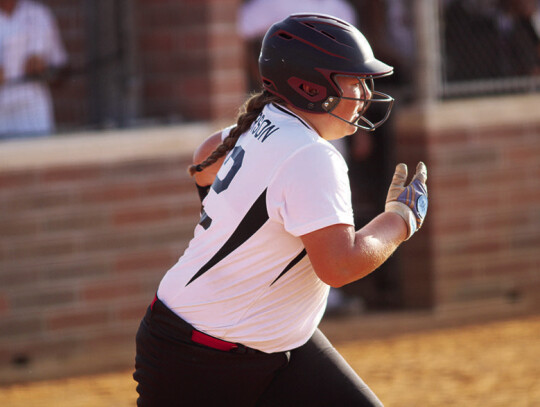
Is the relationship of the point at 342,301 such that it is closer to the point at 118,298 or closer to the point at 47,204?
the point at 118,298

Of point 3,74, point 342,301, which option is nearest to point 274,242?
point 3,74

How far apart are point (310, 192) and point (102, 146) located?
384cm

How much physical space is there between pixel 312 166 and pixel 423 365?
148 inches

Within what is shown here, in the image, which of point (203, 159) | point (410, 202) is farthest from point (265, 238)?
point (203, 159)

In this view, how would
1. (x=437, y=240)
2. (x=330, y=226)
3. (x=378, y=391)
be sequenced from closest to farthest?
1. (x=330, y=226)
2. (x=378, y=391)
3. (x=437, y=240)

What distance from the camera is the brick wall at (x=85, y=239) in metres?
6.21

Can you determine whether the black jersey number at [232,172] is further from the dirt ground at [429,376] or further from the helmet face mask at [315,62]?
the dirt ground at [429,376]

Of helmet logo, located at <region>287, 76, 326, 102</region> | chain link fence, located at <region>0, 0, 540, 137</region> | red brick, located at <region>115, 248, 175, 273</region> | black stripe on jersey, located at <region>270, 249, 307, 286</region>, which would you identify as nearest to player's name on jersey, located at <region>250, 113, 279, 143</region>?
helmet logo, located at <region>287, 76, 326, 102</region>

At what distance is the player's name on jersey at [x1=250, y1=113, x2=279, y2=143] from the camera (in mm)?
3003

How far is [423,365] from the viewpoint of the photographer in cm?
634

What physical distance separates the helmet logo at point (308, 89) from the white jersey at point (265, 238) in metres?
0.08

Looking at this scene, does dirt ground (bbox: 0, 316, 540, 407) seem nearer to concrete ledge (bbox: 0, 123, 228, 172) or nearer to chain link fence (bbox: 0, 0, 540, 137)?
concrete ledge (bbox: 0, 123, 228, 172)

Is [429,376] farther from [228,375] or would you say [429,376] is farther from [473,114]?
[228,375]

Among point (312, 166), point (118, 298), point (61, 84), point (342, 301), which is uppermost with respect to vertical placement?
point (312, 166)
